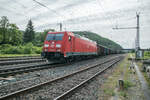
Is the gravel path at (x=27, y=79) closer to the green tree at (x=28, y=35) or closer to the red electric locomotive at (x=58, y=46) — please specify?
the red electric locomotive at (x=58, y=46)

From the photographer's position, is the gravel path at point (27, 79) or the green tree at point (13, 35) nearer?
the gravel path at point (27, 79)

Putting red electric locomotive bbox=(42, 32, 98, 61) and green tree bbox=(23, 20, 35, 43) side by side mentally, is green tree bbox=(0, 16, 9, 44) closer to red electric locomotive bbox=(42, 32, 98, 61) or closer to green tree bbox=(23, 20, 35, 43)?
green tree bbox=(23, 20, 35, 43)

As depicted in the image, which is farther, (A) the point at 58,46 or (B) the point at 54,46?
(B) the point at 54,46

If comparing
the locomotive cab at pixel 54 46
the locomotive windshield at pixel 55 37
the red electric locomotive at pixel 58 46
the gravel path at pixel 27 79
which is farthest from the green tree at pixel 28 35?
the gravel path at pixel 27 79

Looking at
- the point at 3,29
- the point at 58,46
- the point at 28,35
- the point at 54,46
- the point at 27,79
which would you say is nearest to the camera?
the point at 27,79

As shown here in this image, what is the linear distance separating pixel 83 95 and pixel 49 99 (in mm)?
1427

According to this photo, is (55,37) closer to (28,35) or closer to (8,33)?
(8,33)

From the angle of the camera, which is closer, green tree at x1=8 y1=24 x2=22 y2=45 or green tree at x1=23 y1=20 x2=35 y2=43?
green tree at x1=8 y1=24 x2=22 y2=45

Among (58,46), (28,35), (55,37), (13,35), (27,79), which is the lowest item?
(27,79)

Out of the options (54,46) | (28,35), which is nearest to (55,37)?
(54,46)

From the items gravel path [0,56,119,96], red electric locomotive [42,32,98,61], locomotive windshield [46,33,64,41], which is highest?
locomotive windshield [46,33,64,41]

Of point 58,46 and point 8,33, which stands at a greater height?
point 8,33

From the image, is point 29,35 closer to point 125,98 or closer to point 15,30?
point 15,30

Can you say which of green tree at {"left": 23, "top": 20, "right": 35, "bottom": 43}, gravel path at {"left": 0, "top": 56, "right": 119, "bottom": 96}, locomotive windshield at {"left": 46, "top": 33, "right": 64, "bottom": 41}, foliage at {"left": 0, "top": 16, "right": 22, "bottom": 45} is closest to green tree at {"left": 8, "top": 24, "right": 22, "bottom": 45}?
foliage at {"left": 0, "top": 16, "right": 22, "bottom": 45}
